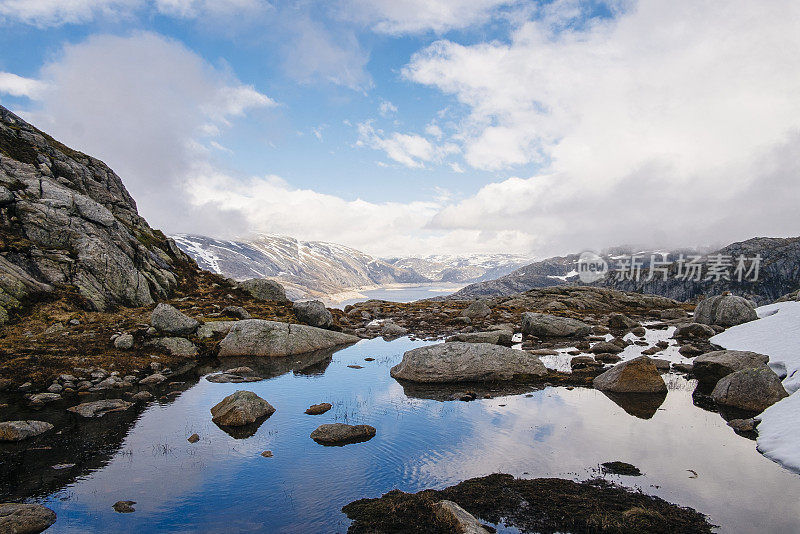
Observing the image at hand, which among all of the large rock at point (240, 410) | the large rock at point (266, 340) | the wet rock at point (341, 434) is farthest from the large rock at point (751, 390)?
the large rock at point (266, 340)

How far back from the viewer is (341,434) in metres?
18.2

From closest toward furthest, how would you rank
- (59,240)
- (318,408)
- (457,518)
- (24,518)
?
(457,518) → (24,518) → (318,408) → (59,240)

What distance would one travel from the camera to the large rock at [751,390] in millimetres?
21078

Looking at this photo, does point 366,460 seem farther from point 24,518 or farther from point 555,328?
point 555,328

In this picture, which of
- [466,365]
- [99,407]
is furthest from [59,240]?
[466,365]

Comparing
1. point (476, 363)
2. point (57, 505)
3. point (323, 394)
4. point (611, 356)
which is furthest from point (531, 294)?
point (57, 505)

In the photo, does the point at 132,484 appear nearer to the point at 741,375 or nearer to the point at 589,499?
the point at 589,499

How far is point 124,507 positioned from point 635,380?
27051mm

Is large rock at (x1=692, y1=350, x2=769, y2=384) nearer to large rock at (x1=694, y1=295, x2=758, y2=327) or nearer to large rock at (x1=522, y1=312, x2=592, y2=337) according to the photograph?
large rock at (x1=522, y1=312, x2=592, y2=337)

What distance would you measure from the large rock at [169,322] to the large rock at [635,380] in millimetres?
33179

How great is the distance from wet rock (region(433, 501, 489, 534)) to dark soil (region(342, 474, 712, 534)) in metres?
0.21

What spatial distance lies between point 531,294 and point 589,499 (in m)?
91.3

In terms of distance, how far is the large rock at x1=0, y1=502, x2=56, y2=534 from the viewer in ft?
35.5

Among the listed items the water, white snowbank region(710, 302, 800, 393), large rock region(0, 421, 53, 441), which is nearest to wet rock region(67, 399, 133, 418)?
the water
